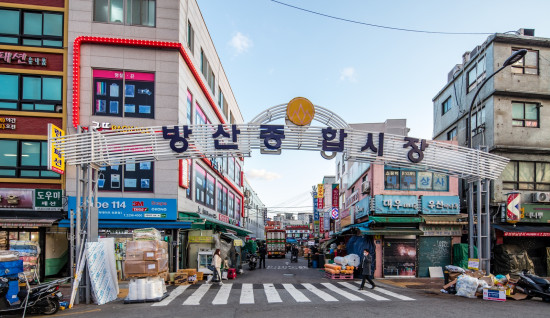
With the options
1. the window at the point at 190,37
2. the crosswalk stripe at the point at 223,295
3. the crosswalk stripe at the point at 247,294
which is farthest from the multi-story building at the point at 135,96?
the crosswalk stripe at the point at 247,294

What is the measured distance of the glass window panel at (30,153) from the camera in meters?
22.1

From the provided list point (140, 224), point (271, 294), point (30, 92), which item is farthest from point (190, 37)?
point (271, 294)

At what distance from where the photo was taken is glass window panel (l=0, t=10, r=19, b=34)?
73.9 feet

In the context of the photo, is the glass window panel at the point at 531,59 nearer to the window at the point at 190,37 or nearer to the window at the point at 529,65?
the window at the point at 529,65

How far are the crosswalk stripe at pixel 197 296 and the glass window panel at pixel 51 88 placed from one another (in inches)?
519

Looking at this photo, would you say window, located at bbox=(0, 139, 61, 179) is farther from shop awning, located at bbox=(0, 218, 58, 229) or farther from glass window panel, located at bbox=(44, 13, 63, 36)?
glass window panel, located at bbox=(44, 13, 63, 36)

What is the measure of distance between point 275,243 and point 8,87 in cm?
3592

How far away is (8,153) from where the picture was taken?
72.3ft

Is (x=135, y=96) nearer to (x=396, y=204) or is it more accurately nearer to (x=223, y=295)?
(x=223, y=295)

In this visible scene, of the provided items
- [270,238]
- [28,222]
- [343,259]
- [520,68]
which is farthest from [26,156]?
[270,238]

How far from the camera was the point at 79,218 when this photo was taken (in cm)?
1441

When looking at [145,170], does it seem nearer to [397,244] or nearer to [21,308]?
[21,308]

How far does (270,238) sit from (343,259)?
96.8 feet

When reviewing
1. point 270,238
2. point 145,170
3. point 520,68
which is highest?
point 520,68
